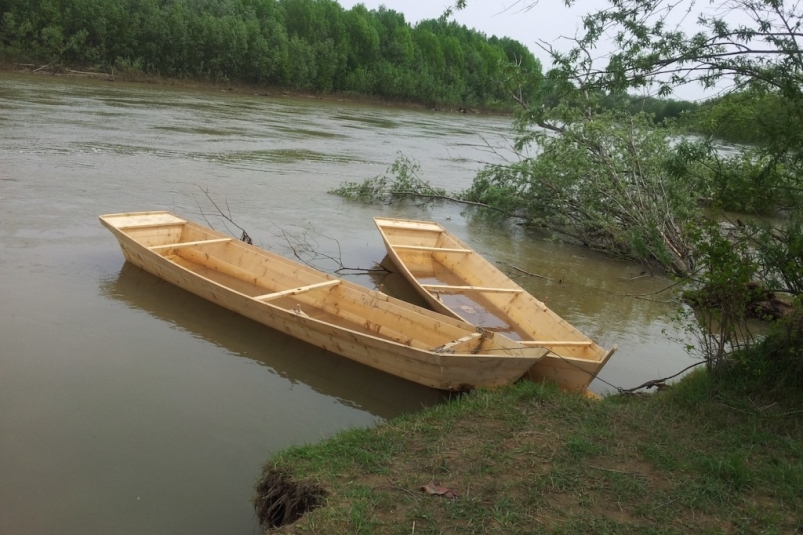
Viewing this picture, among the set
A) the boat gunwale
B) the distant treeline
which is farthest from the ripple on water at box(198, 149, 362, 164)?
the distant treeline

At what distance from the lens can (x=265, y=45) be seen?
44562 millimetres

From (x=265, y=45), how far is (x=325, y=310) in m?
40.6

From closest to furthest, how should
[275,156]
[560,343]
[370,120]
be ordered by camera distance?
[560,343] → [275,156] → [370,120]

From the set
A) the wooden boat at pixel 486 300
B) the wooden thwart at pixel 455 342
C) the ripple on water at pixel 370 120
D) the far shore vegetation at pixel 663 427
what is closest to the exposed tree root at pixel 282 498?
the far shore vegetation at pixel 663 427

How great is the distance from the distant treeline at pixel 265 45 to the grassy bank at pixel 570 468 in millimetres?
26756

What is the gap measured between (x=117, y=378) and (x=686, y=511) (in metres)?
4.26

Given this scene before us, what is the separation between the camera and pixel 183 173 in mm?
14453

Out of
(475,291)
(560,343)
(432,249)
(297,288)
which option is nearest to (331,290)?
(297,288)

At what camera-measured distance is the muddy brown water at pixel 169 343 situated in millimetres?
4324

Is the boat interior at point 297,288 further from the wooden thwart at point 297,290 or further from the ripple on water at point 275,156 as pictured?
the ripple on water at point 275,156

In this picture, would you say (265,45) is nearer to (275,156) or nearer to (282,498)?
(275,156)

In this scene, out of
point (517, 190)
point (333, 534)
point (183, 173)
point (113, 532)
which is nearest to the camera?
point (333, 534)

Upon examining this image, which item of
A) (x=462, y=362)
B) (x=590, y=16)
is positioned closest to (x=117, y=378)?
(x=462, y=362)

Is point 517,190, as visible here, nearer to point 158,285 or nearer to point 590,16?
point 158,285
